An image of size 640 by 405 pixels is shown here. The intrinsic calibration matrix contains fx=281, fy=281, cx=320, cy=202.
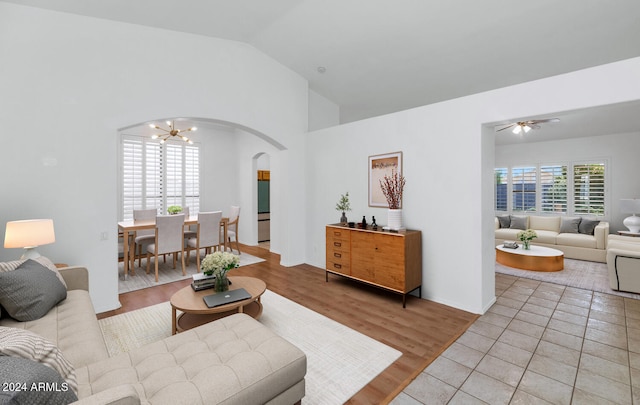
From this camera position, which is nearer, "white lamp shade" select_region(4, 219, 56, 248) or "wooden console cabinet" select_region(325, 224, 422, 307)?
"white lamp shade" select_region(4, 219, 56, 248)

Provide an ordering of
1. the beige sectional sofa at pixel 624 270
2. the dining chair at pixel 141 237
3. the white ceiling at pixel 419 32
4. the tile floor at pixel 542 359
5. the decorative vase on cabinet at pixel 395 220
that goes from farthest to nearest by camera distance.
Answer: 1. the dining chair at pixel 141 237
2. the decorative vase on cabinet at pixel 395 220
3. the beige sectional sofa at pixel 624 270
4. the white ceiling at pixel 419 32
5. the tile floor at pixel 542 359

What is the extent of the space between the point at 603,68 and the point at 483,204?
5.01 ft

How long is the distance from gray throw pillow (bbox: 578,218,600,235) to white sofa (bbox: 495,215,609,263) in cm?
1

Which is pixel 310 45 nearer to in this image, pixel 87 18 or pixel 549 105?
pixel 87 18

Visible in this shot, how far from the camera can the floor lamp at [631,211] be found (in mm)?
5012

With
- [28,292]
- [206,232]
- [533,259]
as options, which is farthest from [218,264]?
[533,259]

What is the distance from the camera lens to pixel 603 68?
243 cm

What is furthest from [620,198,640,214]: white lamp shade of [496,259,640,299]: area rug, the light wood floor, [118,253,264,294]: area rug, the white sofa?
[118,253,264,294]: area rug

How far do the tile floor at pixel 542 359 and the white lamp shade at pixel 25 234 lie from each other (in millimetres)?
3406

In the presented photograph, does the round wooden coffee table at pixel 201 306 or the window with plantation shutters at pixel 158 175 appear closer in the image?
the round wooden coffee table at pixel 201 306

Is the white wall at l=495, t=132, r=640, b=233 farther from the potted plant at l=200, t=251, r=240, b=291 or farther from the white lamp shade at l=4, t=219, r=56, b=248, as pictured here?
the white lamp shade at l=4, t=219, r=56, b=248

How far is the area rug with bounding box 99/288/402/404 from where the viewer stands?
211 cm

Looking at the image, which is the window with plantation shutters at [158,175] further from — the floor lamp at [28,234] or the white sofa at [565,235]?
the white sofa at [565,235]

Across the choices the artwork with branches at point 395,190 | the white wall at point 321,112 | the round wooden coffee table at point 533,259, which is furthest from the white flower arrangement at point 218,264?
the round wooden coffee table at point 533,259
